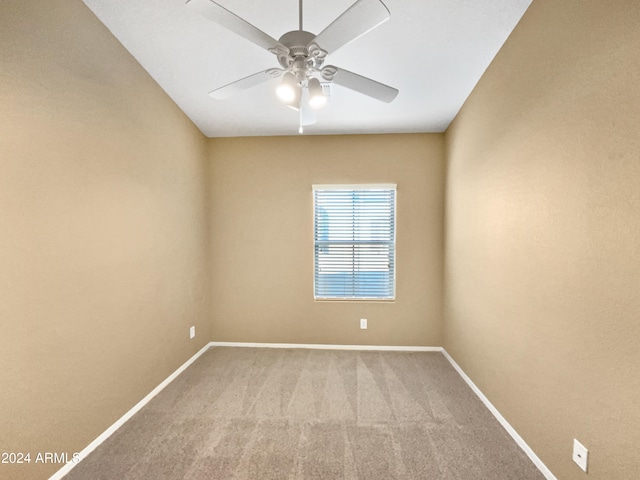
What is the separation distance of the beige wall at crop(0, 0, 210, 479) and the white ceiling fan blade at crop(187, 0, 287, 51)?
1.04m

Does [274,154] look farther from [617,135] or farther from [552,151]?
[617,135]

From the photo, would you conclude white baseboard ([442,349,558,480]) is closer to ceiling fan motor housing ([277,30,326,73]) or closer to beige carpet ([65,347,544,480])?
beige carpet ([65,347,544,480])

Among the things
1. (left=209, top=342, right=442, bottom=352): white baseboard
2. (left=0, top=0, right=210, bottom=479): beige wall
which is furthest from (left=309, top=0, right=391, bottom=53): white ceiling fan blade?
(left=209, top=342, right=442, bottom=352): white baseboard

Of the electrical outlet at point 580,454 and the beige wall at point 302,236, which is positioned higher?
the beige wall at point 302,236

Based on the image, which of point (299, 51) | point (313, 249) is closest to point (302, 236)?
point (313, 249)

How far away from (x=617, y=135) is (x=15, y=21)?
2.81 metres

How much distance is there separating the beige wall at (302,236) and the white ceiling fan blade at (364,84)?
1.74 metres

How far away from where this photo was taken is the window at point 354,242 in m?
3.50

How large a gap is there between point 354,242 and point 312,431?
2.06 meters

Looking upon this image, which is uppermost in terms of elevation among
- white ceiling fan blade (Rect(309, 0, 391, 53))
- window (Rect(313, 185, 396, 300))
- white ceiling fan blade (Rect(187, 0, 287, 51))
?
white ceiling fan blade (Rect(187, 0, 287, 51))

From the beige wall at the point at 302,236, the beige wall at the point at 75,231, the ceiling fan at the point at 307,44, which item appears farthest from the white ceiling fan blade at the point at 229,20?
the beige wall at the point at 302,236

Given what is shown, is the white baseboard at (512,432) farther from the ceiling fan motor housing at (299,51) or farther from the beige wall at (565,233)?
the ceiling fan motor housing at (299,51)

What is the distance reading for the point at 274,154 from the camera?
3543 mm

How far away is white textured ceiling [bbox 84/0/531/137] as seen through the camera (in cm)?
178
